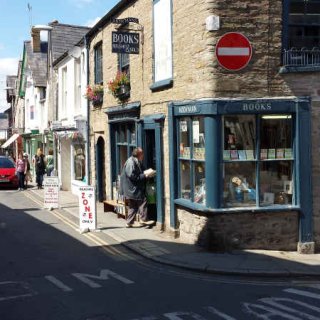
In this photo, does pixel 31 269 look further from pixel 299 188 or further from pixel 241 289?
pixel 299 188

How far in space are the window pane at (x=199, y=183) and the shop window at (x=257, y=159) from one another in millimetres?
561

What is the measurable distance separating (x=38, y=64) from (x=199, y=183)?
2635 cm

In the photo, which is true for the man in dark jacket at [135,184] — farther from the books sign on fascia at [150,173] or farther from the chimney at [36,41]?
the chimney at [36,41]

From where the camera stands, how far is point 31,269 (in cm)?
962

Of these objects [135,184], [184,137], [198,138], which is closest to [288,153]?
[198,138]

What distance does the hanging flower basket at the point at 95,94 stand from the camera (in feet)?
60.2

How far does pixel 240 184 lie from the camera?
439 inches

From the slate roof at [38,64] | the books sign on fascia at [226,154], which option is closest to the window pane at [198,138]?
the books sign on fascia at [226,154]

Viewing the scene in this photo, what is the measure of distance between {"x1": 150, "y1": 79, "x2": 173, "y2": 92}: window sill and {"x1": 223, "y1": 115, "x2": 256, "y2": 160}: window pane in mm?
2148

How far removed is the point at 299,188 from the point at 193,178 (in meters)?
2.23

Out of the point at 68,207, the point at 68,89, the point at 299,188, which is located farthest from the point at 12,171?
the point at 299,188

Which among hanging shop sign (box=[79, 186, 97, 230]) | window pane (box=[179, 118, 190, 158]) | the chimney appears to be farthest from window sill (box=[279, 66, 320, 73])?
the chimney

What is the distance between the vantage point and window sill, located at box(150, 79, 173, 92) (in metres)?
12.5

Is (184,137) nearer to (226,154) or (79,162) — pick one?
(226,154)
